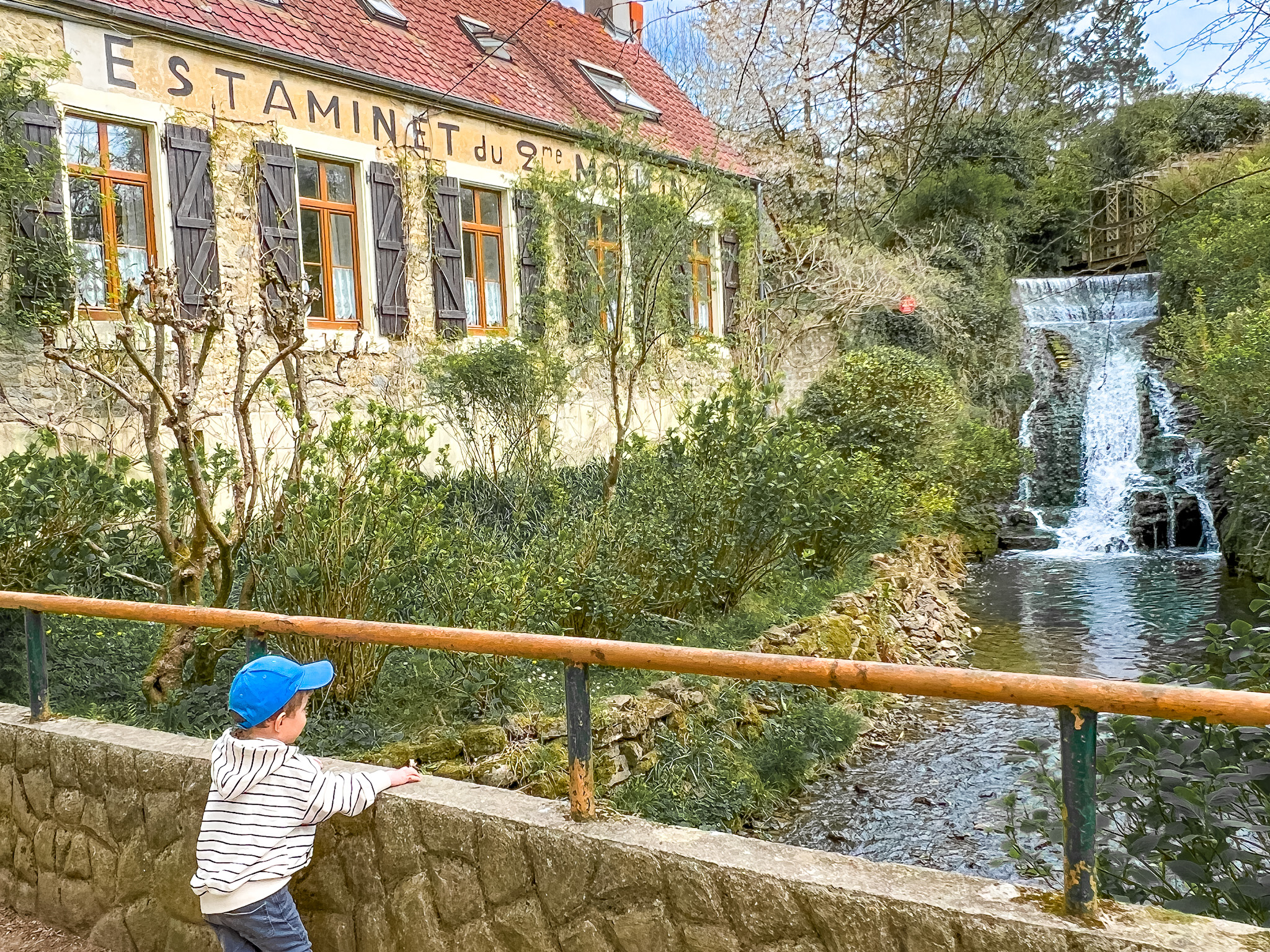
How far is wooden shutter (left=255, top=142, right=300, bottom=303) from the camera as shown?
10250 mm

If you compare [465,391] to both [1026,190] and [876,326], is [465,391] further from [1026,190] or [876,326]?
[1026,190]

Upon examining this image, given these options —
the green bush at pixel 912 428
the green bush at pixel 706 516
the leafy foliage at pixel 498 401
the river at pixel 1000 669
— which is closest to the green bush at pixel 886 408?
the green bush at pixel 912 428

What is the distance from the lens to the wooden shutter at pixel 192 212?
948 centimetres

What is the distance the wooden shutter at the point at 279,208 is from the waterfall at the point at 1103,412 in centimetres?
831

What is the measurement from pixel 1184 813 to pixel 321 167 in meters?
10.5

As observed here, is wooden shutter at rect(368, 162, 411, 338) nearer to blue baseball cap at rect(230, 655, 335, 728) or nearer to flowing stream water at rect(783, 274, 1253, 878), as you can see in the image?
flowing stream water at rect(783, 274, 1253, 878)

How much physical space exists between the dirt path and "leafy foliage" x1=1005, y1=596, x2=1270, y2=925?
2995 millimetres

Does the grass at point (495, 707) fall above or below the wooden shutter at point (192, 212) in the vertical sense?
below

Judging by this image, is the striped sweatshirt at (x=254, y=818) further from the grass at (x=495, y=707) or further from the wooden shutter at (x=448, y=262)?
the wooden shutter at (x=448, y=262)

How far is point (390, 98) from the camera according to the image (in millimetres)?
11680

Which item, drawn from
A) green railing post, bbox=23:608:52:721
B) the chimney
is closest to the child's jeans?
green railing post, bbox=23:608:52:721

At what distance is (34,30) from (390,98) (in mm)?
3807

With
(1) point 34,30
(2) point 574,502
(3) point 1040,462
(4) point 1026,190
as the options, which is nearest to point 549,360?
(2) point 574,502

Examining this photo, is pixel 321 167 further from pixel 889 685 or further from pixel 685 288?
pixel 889 685
